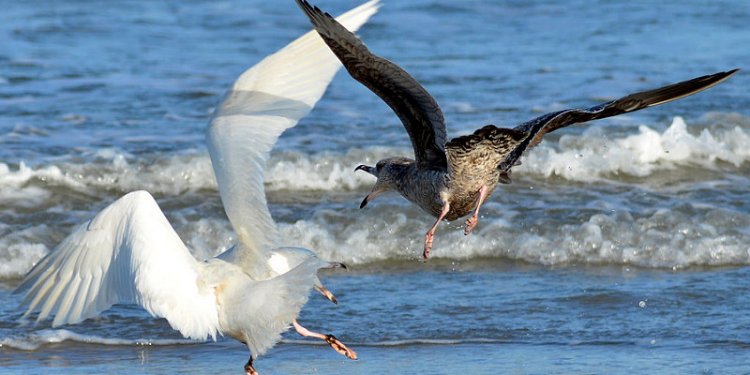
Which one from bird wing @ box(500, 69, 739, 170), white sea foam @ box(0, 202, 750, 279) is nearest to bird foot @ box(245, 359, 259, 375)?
bird wing @ box(500, 69, 739, 170)

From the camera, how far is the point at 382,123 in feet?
37.2

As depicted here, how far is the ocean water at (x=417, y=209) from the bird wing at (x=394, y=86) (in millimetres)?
1026

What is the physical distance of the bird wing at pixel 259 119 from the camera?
18.5ft

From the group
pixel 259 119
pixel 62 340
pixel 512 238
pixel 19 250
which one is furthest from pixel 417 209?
pixel 259 119

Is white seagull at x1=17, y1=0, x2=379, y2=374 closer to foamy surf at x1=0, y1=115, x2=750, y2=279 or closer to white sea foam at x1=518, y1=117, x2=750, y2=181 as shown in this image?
foamy surf at x1=0, y1=115, x2=750, y2=279

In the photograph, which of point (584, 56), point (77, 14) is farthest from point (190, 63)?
point (584, 56)

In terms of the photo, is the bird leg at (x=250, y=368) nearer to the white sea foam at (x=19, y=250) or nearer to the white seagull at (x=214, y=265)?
the white seagull at (x=214, y=265)

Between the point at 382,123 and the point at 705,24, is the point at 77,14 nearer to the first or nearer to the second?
the point at 382,123

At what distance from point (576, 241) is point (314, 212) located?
1.94 meters

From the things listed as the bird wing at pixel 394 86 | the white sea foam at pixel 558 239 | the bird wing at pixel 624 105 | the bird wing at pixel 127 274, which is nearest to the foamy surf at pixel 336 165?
the white sea foam at pixel 558 239

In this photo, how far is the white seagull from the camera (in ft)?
17.2

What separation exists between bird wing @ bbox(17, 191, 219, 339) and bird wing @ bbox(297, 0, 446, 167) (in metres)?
1.18

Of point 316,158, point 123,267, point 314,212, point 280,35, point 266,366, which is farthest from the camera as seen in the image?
point 280,35

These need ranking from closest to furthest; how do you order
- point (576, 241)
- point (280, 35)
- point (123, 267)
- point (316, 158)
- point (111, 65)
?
point (123, 267) < point (576, 241) < point (316, 158) < point (111, 65) < point (280, 35)
